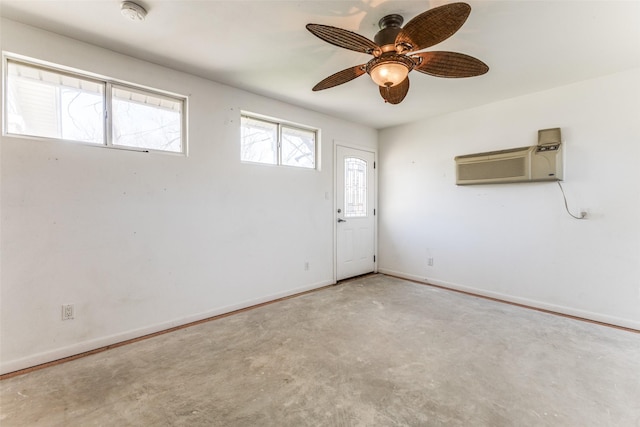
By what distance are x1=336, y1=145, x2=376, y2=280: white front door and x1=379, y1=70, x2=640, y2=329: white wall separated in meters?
0.47

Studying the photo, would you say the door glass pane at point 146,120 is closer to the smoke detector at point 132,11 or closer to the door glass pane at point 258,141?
the door glass pane at point 258,141

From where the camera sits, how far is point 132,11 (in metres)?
1.80

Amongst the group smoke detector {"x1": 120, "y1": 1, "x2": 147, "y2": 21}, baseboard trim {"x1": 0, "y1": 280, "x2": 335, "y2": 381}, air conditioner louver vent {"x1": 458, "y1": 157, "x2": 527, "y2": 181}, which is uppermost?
smoke detector {"x1": 120, "y1": 1, "x2": 147, "y2": 21}

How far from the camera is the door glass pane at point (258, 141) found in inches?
129

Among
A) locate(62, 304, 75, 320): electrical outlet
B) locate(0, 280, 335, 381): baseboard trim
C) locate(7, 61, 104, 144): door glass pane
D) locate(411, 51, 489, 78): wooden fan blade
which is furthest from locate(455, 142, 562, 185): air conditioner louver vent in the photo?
locate(62, 304, 75, 320): electrical outlet

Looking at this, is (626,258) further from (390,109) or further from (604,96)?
(390,109)

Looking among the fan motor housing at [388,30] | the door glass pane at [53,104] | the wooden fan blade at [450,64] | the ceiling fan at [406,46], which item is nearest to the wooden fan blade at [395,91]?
the ceiling fan at [406,46]

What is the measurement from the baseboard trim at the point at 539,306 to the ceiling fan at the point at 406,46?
2.76 metres


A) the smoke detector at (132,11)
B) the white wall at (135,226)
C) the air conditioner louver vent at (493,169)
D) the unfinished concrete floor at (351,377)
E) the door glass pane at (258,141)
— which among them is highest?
the smoke detector at (132,11)

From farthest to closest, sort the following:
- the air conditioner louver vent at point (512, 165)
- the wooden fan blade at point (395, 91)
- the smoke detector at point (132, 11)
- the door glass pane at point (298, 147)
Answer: the door glass pane at point (298, 147)
the air conditioner louver vent at point (512, 165)
the wooden fan blade at point (395, 91)
the smoke detector at point (132, 11)

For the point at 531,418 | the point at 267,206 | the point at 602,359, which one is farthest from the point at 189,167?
the point at 602,359

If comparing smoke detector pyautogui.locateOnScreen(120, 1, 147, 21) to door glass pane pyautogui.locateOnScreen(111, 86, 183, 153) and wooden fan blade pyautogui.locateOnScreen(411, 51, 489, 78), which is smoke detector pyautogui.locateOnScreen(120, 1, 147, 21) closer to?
door glass pane pyautogui.locateOnScreen(111, 86, 183, 153)

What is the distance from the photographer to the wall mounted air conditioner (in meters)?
2.98

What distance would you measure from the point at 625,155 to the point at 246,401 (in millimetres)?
3937
